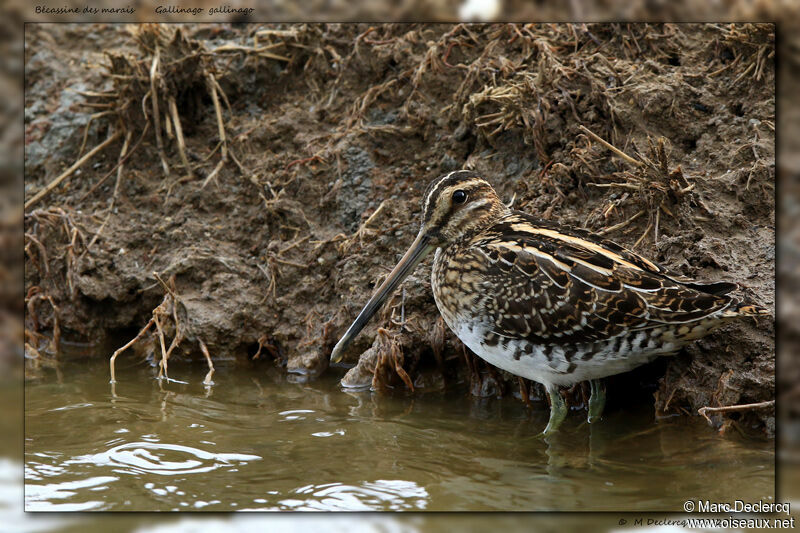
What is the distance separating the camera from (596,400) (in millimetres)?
4543

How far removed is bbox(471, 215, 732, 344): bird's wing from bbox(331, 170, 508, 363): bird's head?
34 centimetres

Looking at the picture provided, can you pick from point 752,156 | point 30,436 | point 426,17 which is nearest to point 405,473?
point 30,436

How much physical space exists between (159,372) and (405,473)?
2.14 metres

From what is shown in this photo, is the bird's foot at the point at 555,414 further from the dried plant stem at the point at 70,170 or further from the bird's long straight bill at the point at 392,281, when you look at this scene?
the dried plant stem at the point at 70,170

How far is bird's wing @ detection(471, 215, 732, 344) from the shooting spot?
161 inches

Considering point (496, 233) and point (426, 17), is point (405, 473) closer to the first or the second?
point (496, 233)

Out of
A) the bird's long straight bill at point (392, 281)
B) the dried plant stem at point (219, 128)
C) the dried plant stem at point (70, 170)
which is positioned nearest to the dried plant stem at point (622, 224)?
the bird's long straight bill at point (392, 281)

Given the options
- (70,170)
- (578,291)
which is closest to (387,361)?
(578,291)

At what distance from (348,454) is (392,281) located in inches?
39.8

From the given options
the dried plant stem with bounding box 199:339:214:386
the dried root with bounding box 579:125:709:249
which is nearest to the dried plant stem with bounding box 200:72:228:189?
the dried plant stem with bounding box 199:339:214:386

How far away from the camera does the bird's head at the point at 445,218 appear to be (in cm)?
469

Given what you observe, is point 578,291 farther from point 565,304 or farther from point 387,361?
point 387,361

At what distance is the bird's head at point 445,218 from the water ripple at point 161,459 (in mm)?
866

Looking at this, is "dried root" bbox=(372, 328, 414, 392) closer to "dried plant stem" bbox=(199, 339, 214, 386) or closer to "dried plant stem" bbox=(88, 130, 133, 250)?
"dried plant stem" bbox=(199, 339, 214, 386)
